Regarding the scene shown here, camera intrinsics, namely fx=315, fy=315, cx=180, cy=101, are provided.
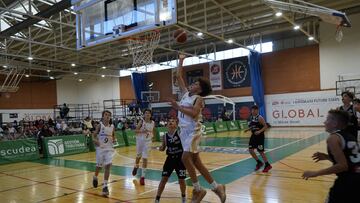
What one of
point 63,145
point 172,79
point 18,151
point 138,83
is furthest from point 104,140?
point 138,83

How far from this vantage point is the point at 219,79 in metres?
27.9

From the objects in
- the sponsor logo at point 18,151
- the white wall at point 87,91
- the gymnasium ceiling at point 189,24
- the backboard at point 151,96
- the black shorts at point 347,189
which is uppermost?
the gymnasium ceiling at point 189,24

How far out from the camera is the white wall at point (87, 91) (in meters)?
35.8

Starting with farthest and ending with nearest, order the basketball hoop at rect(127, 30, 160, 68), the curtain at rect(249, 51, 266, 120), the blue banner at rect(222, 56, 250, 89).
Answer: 1. the blue banner at rect(222, 56, 250, 89)
2. the curtain at rect(249, 51, 266, 120)
3. the basketball hoop at rect(127, 30, 160, 68)

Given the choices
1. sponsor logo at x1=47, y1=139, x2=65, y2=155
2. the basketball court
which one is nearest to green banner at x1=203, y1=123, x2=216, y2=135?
the basketball court

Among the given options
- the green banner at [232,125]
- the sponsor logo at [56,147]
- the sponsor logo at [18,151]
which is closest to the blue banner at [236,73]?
the green banner at [232,125]

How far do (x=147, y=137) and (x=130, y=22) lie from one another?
10.2 ft

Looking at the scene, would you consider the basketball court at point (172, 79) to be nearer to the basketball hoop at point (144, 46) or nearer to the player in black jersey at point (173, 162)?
the basketball hoop at point (144, 46)

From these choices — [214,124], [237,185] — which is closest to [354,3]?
[214,124]

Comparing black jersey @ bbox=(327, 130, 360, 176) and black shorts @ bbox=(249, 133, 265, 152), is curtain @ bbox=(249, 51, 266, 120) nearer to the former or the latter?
black shorts @ bbox=(249, 133, 265, 152)

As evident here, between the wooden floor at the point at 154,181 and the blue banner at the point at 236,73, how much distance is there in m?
15.9

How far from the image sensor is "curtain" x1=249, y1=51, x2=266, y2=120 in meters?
24.8

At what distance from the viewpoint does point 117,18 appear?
8523 millimetres

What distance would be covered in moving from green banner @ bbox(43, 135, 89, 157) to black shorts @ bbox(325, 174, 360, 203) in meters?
11.8
